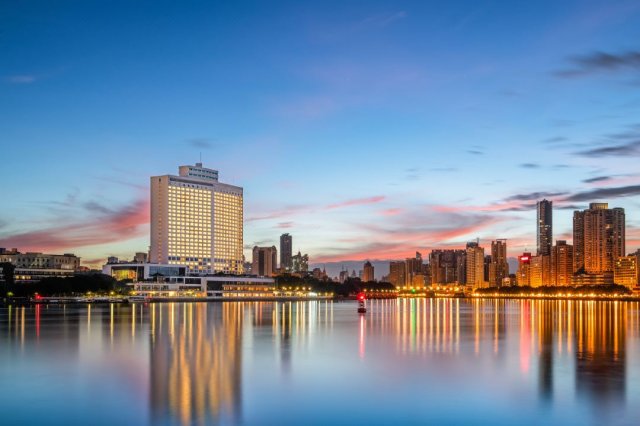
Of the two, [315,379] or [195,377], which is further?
[315,379]

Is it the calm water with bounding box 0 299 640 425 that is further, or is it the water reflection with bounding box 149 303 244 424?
the calm water with bounding box 0 299 640 425

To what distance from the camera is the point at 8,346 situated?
47.9m

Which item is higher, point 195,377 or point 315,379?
point 195,377

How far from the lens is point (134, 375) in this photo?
34.2m

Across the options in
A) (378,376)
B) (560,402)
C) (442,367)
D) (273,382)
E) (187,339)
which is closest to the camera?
(560,402)

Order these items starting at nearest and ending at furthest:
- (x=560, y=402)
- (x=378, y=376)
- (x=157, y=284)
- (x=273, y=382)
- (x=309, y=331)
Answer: (x=560, y=402)
(x=273, y=382)
(x=378, y=376)
(x=309, y=331)
(x=157, y=284)

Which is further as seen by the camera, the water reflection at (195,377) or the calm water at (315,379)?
the calm water at (315,379)

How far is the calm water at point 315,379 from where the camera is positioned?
25078 millimetres

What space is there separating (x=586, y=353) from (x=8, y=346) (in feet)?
118

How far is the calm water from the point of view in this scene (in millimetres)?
25078

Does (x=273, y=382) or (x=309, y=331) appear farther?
(x=309, y=331)

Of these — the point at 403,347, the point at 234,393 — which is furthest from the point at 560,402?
the point at 403,347

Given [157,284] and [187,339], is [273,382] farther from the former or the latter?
[157,284]

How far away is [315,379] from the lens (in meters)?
33.7
